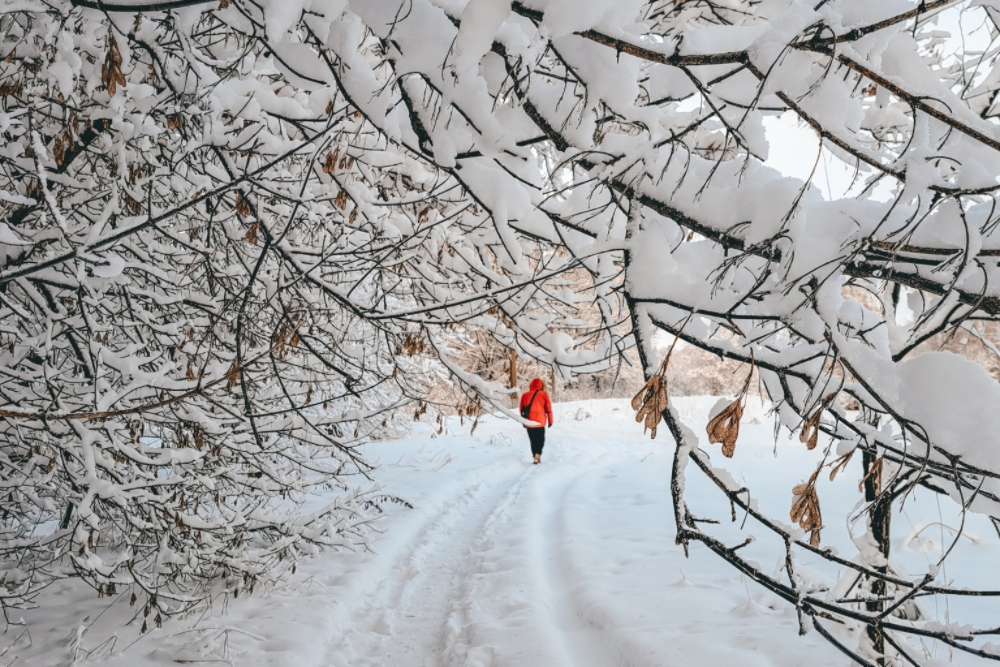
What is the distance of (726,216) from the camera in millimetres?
1361

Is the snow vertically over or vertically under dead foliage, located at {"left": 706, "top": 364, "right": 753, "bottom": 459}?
under

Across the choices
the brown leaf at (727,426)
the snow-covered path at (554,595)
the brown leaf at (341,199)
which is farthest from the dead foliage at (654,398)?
the snow-covered path at (554,595)

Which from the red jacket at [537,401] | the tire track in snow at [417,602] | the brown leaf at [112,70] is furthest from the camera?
the red jacket at [537,401]

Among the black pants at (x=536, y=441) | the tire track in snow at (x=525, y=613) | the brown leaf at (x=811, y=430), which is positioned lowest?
the tire track in snow at (x=525, y=613)

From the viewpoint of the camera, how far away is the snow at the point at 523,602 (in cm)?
294

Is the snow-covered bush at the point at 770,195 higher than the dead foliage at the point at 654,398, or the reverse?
the snow-covered bush at the point at 770,195

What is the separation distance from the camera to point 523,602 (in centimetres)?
356

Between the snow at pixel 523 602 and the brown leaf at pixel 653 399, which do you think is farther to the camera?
the snow at pixel 523 602

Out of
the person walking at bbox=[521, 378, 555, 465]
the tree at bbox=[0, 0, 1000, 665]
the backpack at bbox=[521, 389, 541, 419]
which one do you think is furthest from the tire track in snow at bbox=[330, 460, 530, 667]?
the person walking at bbox=[521, 378, 555, 465]

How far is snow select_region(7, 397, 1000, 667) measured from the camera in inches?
116

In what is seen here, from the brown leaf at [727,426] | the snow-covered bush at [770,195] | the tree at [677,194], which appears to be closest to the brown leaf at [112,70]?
the tree at [677,194]

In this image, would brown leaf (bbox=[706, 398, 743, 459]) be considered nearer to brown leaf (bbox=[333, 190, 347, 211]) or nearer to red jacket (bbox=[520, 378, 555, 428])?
brown leaf (bbox=[333, 190, 347, 211])

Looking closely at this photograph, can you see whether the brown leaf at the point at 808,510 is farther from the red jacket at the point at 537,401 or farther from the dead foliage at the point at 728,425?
the red jacket at the point at 537,401

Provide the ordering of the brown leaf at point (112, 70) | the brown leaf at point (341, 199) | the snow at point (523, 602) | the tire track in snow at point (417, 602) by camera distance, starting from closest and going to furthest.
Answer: the brown leaf at point (112, 70), the brown leaf at point (341, 199), the snow at point (523, 602), the tire track in snow at point (417, 602)
